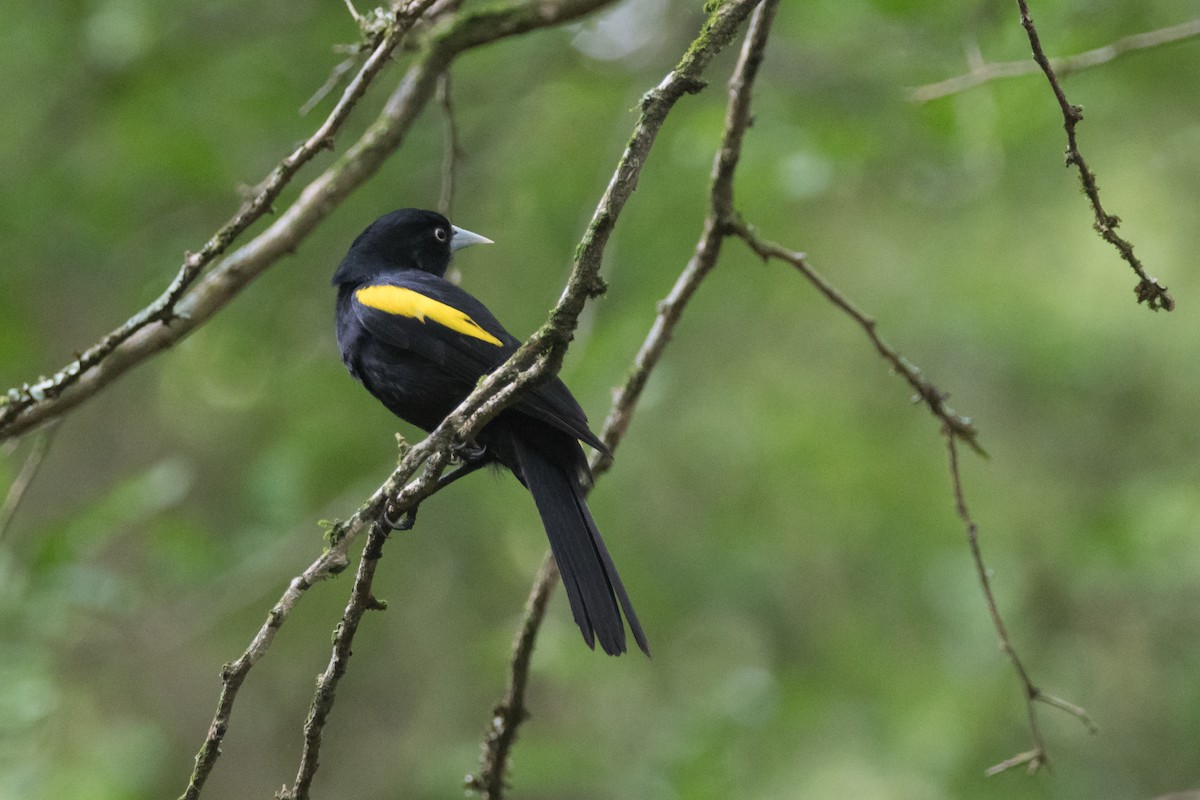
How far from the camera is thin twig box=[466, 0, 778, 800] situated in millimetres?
3332

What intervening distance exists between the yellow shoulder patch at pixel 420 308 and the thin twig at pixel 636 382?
505 mm

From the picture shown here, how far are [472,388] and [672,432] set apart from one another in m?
4.13

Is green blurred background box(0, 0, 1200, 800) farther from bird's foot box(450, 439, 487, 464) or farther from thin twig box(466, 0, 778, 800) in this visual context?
bird's foot box(450, 439, 487, 464)

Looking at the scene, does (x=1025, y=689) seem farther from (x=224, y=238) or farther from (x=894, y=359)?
(x=224, y=238)

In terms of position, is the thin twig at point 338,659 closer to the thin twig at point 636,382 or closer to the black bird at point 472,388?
the black bird at point 472,388

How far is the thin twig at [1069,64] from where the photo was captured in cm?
365

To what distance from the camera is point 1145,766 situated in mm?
6836

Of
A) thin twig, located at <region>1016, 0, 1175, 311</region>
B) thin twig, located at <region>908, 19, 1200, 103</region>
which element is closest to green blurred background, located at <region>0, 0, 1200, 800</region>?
thin twig, located at <region>908, 19, 1200, 103</region>

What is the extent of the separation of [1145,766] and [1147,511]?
207cm

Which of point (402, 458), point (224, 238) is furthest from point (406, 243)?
point (402, 458)

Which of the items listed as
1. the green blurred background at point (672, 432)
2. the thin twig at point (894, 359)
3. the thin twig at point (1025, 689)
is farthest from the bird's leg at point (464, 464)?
the thin twig at point (1025, 689)

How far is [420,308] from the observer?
380 cm

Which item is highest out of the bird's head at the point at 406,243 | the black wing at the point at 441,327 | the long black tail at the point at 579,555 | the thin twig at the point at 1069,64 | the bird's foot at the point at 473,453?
the bird's head at the point at 406,243

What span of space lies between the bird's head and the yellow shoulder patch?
449 mm
